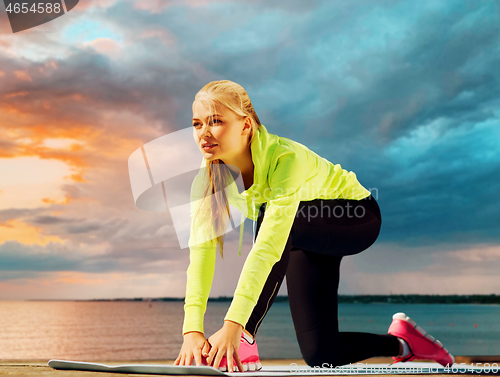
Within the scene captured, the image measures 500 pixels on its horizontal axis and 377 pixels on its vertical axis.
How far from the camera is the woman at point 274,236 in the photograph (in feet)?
5.49

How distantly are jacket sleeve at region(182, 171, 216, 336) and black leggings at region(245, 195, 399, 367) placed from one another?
0.44 metres

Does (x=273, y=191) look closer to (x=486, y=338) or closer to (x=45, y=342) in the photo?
(x=45, y=342)

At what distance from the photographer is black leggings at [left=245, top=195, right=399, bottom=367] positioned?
2213 millimetres

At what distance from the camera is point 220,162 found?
213cm

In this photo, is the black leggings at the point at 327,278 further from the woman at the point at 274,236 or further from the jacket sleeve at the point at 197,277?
the jacket sleeve at the point at 197,277

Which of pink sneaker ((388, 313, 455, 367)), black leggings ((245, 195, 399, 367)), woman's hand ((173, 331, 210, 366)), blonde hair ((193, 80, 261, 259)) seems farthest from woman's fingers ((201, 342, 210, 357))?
pink sneaker ((388, 313, 455, 367))

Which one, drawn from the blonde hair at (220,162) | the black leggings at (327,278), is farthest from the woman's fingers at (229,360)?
the black leggings at (327,278)

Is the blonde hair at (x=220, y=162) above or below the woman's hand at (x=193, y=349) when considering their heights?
above

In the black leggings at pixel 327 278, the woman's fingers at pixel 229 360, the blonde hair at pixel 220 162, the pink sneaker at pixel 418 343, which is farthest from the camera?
the pink sneaker at pixel 418 343

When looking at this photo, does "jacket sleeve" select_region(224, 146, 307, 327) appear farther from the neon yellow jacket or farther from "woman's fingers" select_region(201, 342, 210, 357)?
"woman's fingers" select_region(201, 342, 210, 357)

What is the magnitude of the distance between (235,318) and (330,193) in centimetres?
107

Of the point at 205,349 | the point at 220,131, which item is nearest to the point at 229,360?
the point at 205,349

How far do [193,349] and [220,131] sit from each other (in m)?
0.94

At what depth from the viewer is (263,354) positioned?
1348 inches
